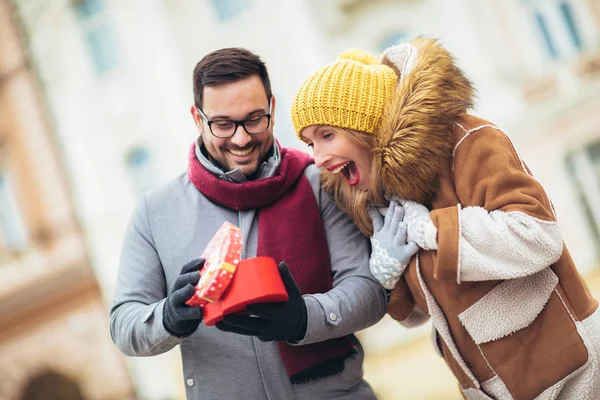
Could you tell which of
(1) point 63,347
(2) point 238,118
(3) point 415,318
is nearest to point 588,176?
(3) point 415,318

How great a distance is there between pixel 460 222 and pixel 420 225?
10 centimetres

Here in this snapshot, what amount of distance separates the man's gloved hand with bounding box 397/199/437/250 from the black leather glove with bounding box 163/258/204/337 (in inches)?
19.6

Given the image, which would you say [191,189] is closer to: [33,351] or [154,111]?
[154,111]

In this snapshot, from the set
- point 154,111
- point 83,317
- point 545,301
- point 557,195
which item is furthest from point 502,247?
point 83,317

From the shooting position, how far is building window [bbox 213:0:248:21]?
18.6ft

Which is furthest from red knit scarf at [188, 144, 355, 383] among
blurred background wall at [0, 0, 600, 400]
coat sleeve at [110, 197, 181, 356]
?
blurred background wall at [0, 0, 600, 400]

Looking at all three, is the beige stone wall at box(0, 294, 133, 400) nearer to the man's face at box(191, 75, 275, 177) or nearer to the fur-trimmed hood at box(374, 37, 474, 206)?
the man's face at box(191, 75, 275, 177)

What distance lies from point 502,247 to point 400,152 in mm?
311

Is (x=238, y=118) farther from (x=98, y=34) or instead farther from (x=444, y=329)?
(x=98, y=34)

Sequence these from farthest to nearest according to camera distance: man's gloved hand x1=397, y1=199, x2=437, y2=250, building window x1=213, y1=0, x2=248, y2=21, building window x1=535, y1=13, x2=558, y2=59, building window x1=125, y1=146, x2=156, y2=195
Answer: building window x1=125, y1=146, x2=156, y2=195 → building window x1=213, y1=0, x2=248, y2=21 → building window x1=535, y1=13, x2=558, y2=59 → man's gloved hand x1=397, y1=199, x2=437, y2=250

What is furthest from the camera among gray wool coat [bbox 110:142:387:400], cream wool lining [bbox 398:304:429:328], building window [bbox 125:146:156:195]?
building window [bbox 125:146:156:195]

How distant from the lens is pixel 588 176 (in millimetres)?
5121

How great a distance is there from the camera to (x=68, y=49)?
242 inches

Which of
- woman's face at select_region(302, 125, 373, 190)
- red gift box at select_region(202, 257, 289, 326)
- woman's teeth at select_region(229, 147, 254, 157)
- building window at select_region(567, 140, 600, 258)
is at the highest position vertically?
woman's teeth at select_region(229, 147, 254, 157)
